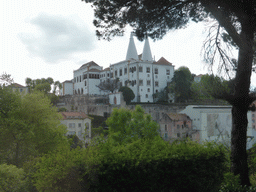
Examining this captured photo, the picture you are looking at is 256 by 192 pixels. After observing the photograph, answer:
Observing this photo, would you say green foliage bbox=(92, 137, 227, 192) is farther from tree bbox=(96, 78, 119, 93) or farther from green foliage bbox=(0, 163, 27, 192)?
tree bbox=(96, 78, 119, 93)

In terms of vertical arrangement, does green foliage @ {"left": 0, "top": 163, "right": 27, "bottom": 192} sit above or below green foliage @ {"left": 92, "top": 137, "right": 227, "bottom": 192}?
below

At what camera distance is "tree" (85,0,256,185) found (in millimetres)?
7180

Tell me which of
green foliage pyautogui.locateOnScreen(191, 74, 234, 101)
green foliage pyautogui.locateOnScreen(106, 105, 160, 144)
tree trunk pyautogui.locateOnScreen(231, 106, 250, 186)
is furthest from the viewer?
green foliage pyautogui.locateOnScreen(106, 105, 160, 144)

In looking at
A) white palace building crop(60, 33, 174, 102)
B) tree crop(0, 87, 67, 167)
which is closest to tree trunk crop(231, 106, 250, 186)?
tree crop(0, 87, 67, 167)

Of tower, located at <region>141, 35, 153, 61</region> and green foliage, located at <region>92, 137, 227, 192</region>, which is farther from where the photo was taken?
tower, located at <region>141, 35, 153, 61</region>

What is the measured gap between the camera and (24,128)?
16.0 metres

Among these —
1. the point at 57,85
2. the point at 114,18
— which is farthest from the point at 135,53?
the point at 114,18

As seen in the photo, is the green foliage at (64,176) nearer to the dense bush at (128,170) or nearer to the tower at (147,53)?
the dense bush at (128,170)

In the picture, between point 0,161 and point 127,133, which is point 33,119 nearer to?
point 0,161

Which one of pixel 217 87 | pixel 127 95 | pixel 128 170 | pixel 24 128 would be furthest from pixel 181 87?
pixel 128 170

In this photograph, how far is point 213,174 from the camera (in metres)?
6.21

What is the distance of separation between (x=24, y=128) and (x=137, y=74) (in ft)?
140

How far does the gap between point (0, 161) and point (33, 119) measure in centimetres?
363

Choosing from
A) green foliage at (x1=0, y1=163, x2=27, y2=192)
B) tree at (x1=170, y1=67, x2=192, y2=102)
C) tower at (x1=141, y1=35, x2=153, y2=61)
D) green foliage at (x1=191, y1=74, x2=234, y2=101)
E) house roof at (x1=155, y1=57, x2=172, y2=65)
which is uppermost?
tower at (x1=141, y1=35, x2=153, y2=61)
